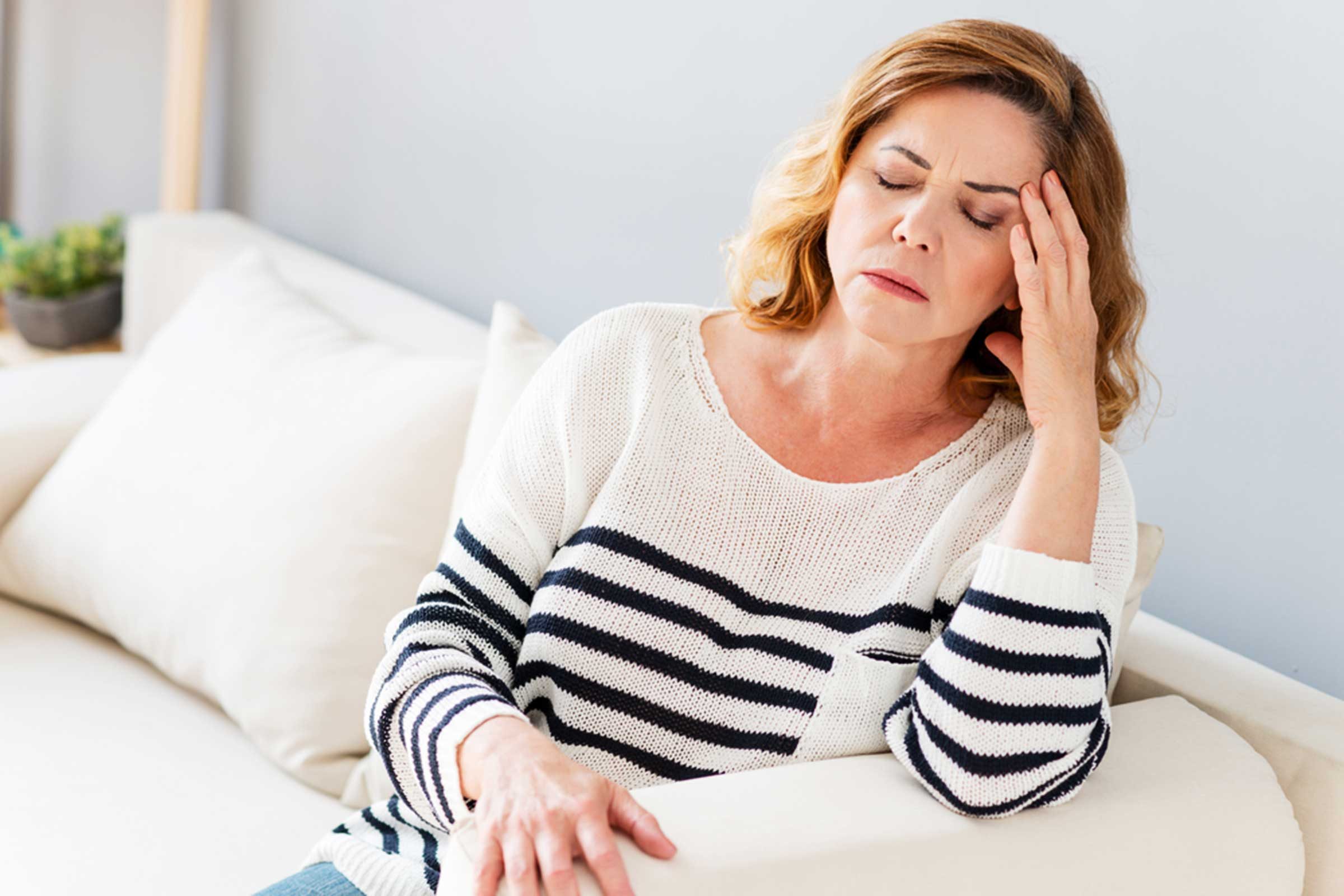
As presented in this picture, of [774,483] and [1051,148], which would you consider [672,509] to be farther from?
[1051,148]

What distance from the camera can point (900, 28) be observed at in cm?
152

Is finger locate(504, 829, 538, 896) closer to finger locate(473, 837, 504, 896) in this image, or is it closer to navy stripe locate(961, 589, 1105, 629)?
finger locate(473, 837, 504, 896)

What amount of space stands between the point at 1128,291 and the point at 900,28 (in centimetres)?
52

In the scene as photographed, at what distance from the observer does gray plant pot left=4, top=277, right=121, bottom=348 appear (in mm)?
2600

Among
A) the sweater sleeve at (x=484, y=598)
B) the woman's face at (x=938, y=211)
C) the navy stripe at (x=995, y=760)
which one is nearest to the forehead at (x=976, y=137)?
the woman's face at (x=938, y=211)

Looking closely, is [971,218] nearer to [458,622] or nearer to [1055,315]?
[1055,315]

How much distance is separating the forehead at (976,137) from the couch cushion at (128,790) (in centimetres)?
85

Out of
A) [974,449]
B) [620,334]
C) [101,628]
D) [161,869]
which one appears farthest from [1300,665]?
[101,628]

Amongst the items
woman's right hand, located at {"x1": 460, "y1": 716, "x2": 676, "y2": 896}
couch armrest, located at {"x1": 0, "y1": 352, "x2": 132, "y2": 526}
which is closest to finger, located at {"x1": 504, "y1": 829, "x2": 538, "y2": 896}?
woman's right hand, located at {"x1": 460, "y1": 716, "x2": 676, "y2": 896}

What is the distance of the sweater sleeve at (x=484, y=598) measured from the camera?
985 mm

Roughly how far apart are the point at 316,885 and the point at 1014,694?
56 centimetres

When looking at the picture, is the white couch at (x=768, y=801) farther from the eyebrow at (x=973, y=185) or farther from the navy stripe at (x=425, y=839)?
the eyebrow at (x=973, y=185)

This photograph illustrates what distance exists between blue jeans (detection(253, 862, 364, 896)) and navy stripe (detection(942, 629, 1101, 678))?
51cm

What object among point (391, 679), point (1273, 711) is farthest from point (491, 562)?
point (1273, 711)
